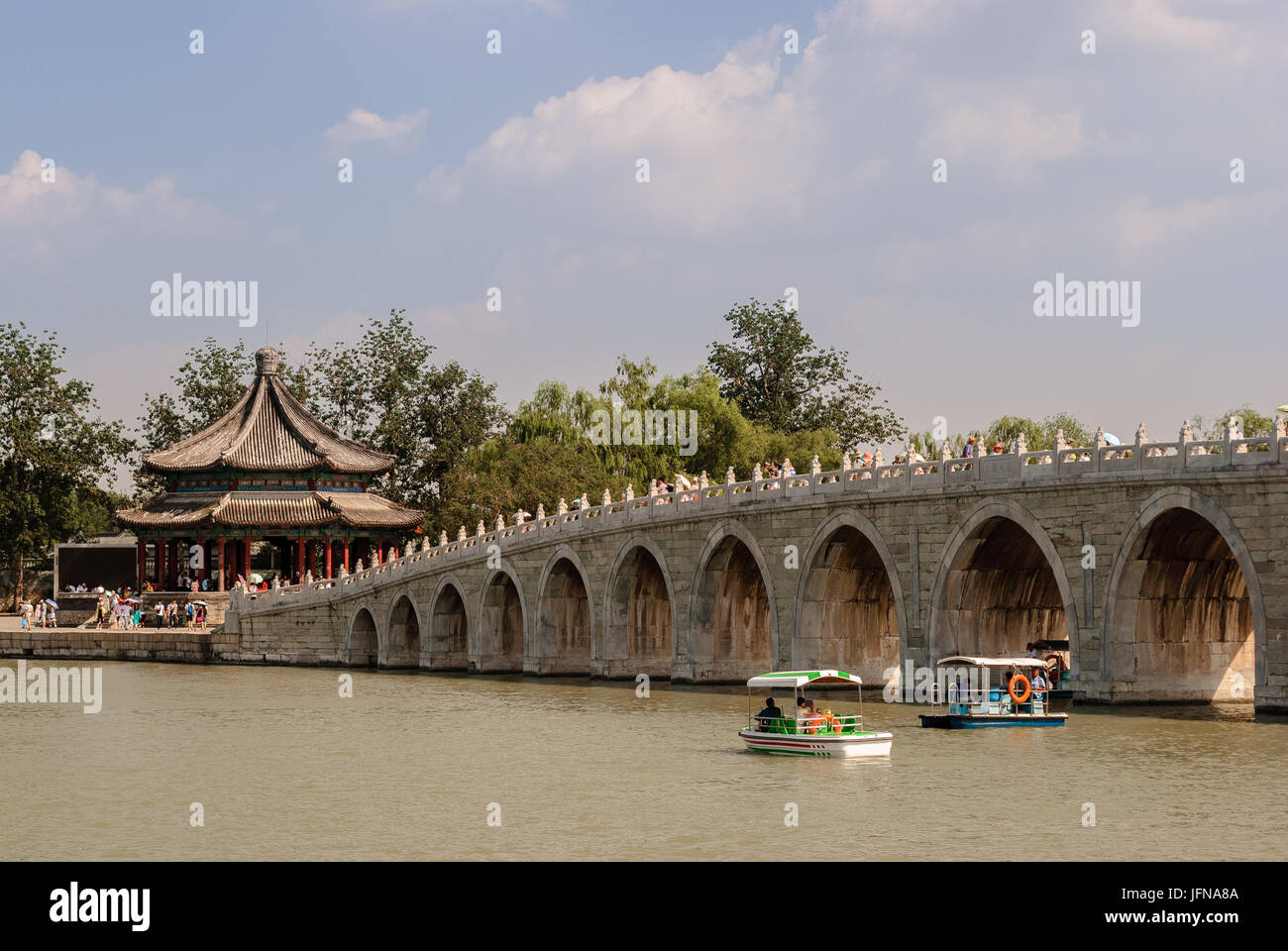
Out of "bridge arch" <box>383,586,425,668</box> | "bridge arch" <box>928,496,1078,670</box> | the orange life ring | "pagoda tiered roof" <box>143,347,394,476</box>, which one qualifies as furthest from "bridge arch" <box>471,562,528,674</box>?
the orange life ring

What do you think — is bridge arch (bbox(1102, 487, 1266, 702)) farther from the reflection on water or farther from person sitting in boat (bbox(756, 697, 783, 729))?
person sitting in boat (bbox(756, 697, 783, 729))

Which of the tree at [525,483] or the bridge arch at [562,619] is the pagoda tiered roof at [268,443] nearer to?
the tree at [525,483]

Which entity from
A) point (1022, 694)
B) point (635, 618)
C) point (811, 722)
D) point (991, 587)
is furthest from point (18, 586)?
point (811, 722)

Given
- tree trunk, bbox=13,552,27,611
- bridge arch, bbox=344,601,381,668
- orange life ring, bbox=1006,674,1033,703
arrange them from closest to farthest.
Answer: orange life ring, bbox=1006,674,1033,703, bridge arch, bbox=344,601,381,668, tree trunk, bbox=13,552,27,611

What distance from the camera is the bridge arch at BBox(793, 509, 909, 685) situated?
139 ft

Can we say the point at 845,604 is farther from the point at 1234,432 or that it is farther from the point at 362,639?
the point at 362,639

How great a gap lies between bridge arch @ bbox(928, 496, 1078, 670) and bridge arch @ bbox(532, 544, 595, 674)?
1413 cm

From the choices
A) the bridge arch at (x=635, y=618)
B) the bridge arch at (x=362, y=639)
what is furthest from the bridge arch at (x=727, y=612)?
the bridge arch at (x=362, y=639)

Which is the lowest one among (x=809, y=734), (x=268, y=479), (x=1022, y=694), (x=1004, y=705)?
(x=809, y=734)

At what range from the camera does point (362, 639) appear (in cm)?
5906

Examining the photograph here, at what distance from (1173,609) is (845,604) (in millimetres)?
9584

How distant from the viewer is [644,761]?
30047 mm
